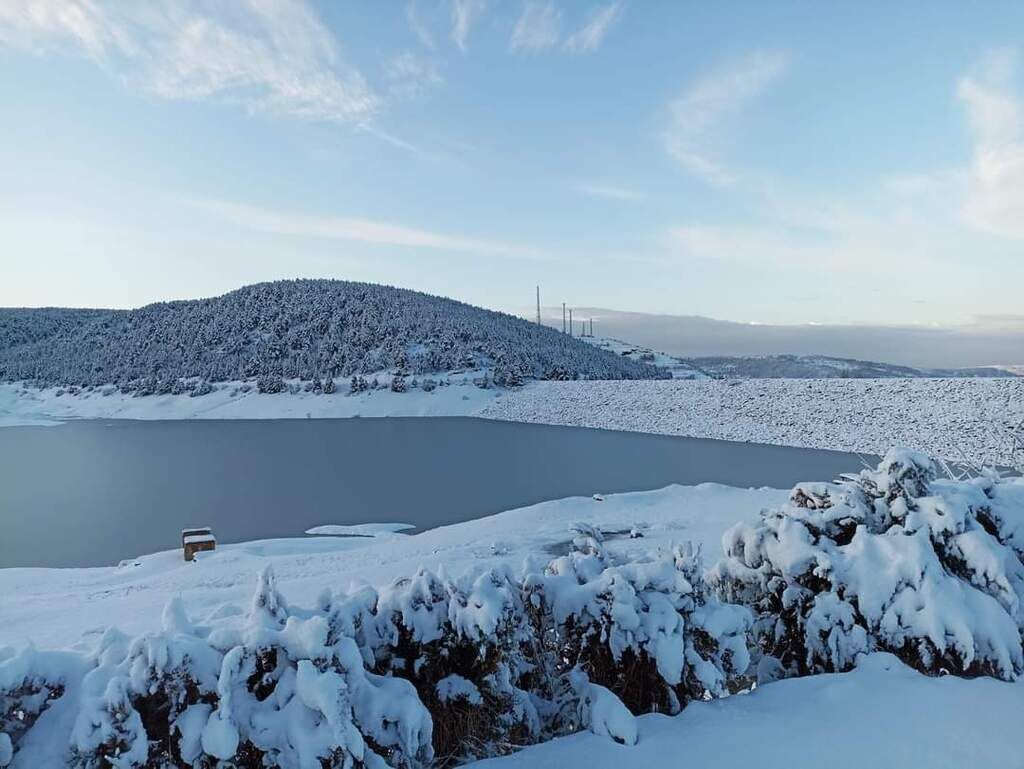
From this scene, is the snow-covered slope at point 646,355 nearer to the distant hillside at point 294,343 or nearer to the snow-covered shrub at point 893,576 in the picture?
the distant hillside at point 294,343

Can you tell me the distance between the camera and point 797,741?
3.90 meters

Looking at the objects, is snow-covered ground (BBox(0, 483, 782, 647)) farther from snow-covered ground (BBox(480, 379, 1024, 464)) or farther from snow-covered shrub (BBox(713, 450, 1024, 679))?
snow-covered ground (BBox(480, 379, 1024, 464))

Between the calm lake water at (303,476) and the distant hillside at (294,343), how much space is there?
22586 mm

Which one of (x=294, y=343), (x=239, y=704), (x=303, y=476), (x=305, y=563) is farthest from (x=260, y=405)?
(x=239, y=704)

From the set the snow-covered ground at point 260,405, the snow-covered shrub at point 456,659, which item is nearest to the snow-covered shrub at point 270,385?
the snow-covered ground at point 260,405

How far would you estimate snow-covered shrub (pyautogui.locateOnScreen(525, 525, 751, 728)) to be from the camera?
164 inches

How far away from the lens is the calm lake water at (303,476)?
1341 cm

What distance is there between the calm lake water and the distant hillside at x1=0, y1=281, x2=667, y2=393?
74.1ft

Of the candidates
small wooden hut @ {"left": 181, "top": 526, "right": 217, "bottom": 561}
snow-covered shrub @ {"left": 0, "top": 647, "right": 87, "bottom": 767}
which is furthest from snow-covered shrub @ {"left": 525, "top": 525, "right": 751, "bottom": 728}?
small wooden hut @ {"left": 181, "top": 526, "right": 217, "bottom": 561}

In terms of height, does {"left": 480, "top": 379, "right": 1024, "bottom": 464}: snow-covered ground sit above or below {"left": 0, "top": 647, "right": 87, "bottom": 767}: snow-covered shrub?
below

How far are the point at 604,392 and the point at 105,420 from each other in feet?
110

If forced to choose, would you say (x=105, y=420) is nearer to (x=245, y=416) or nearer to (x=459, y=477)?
(x=245, y=416)

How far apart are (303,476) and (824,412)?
21.4 metres

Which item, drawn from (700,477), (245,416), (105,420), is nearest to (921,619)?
(700,477)
